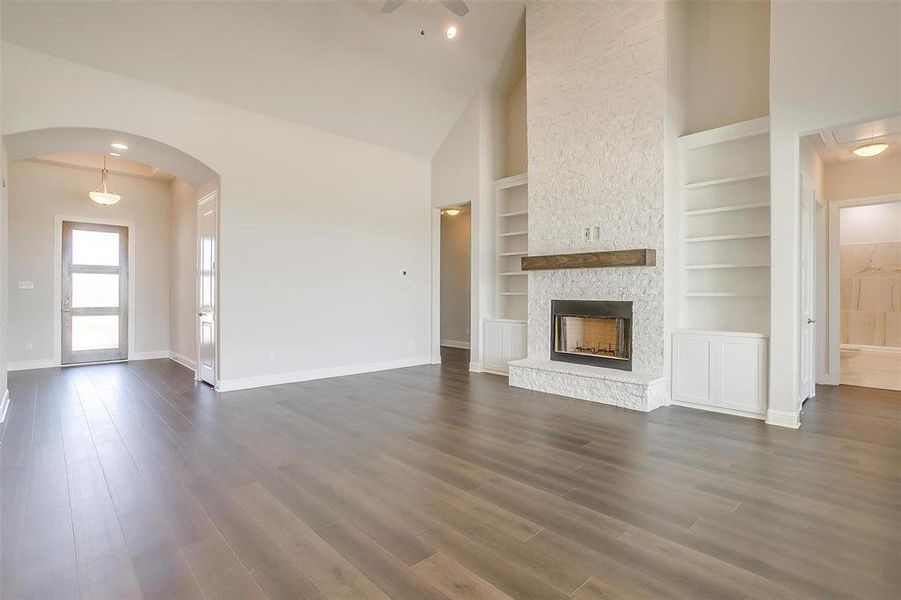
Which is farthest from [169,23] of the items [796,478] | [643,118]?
[796,478]

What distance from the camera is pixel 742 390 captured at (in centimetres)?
438

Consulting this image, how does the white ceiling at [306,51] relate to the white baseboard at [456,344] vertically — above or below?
above

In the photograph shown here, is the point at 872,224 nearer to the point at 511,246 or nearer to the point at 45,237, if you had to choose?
the point at 511,246

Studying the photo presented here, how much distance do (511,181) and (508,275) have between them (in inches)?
56.4

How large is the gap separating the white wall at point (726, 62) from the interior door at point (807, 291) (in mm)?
1080

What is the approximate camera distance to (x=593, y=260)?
5164mm

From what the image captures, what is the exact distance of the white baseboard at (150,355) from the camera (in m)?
8.05

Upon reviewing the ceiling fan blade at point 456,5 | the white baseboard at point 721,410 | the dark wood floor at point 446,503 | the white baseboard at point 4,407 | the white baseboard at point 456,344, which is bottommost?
the dark wood floor at point 446,503

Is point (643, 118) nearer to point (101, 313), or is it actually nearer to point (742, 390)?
point (742, 390)

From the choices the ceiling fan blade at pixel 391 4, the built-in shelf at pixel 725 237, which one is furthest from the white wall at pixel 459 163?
the built-in shelf at pixel 725 237

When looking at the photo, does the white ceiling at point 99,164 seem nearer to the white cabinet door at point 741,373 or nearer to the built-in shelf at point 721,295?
the built-in shelf at point 721,295

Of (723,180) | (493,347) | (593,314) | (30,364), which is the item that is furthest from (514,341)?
(30,364)

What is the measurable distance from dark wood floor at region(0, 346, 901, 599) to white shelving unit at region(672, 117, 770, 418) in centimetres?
50

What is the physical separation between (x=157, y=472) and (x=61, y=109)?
12.1 ft
